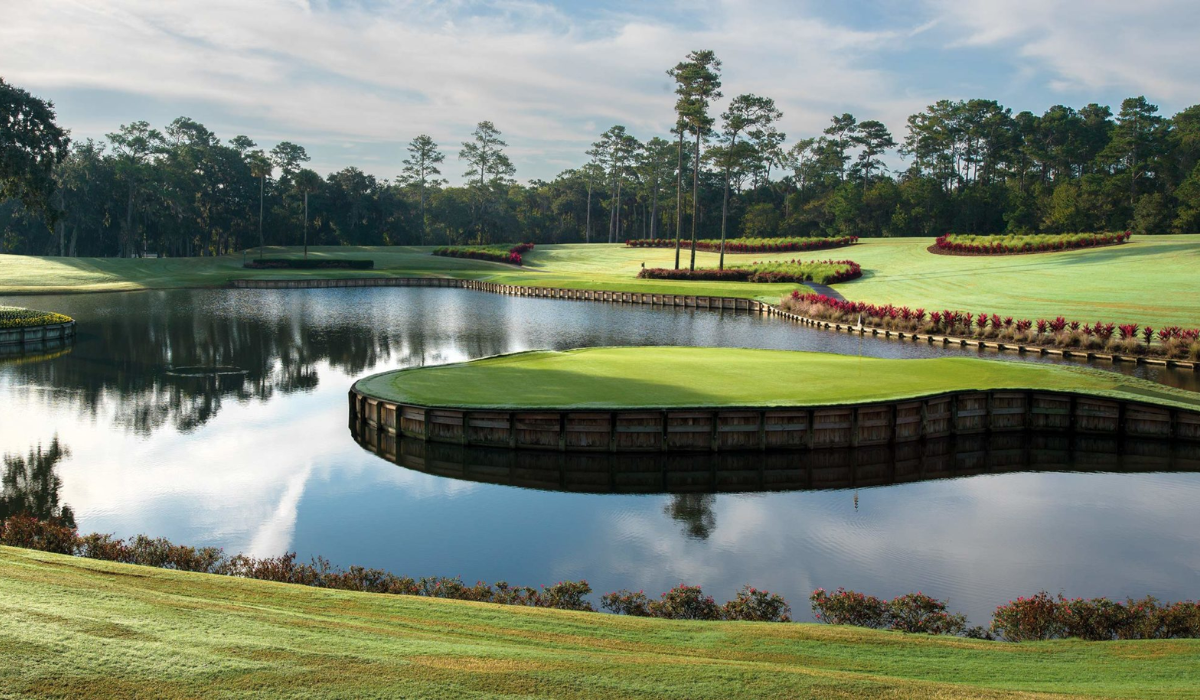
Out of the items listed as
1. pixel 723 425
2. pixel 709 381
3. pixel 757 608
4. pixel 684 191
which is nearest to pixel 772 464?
pixel 723 425

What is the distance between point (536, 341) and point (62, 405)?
20885mm

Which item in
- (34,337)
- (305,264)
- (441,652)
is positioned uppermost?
(305,264)

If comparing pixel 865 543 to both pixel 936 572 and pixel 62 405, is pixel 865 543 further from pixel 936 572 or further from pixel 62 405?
pixel 62 405

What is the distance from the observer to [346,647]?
715 centimetres

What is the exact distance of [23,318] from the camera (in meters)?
37.0

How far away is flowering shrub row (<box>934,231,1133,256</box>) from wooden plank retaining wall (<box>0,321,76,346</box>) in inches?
2538

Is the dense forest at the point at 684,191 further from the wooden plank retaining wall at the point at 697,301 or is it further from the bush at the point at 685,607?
the bush at the point at 685,607

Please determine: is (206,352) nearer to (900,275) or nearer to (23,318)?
(23,318)

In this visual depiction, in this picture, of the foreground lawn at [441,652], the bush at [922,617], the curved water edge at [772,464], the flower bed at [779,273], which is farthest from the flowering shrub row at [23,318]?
the flower bed at [779,273]

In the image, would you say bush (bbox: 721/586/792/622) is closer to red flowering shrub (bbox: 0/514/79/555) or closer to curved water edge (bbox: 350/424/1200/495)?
curved water edge (bbox: 350/424/1200/495)

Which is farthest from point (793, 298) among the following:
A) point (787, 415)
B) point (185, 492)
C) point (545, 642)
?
point (545, 642)

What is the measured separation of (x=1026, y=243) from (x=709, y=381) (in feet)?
180

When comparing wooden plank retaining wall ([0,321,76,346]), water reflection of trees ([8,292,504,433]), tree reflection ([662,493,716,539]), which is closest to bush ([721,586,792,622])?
tree reflection ([662,493,716,539])

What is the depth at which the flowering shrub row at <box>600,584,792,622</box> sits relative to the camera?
35.5 ft
